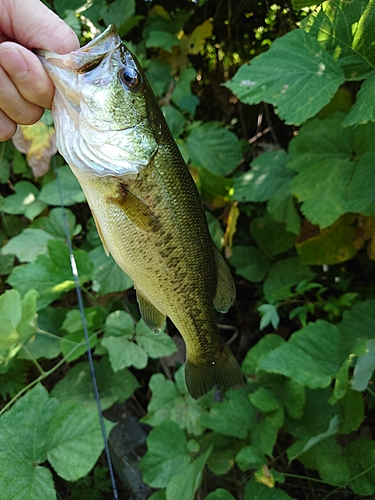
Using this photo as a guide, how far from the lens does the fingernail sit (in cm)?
98

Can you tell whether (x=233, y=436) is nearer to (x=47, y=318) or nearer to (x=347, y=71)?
(x=47, y=318)

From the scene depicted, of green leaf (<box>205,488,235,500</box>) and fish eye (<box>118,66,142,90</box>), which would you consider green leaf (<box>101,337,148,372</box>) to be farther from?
fish eye (<box>118,66,142,90</box>)

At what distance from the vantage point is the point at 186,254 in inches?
44.3

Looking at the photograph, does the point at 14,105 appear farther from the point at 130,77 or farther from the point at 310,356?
the point at 310,356

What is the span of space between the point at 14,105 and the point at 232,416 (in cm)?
127

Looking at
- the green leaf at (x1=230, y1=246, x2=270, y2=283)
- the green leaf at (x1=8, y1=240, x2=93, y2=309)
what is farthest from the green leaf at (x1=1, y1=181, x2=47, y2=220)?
the green leaf at (x1=230, y1=246, x2=270, y2=283)

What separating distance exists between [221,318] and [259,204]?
67 centimetres

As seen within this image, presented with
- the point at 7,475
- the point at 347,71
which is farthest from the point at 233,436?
the point at 347,71

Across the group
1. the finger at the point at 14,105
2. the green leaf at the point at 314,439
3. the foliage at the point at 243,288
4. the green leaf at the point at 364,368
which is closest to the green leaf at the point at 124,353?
the foliage at the point at 243,288

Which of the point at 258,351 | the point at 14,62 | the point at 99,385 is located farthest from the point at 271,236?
the point at 14,62

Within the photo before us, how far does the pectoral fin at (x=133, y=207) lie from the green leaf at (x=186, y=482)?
2.85 ft

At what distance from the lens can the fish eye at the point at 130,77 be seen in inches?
41.3

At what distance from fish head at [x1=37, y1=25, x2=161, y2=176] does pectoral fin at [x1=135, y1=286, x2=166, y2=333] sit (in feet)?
1.20

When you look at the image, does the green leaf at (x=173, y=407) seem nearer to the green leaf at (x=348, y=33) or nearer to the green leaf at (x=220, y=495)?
the green leaf at (x=220, y=495)
